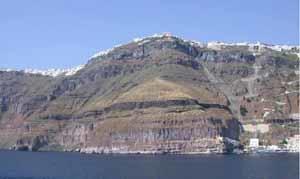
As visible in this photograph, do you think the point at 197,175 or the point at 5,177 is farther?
the point at 197,175

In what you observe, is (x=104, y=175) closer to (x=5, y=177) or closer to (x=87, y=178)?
(x=87, y=178)

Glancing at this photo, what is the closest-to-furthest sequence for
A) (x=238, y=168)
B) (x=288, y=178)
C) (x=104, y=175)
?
(x=288, y=178), (x=104, y=175), (x=238, y=168)

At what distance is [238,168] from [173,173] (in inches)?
1023

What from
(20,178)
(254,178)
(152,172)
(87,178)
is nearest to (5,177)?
(20,178)

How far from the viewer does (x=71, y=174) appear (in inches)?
6245

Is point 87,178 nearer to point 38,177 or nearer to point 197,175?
point 38,177

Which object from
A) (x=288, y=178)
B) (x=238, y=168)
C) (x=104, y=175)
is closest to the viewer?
(x=288, y=178)

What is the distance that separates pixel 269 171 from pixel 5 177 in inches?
2377

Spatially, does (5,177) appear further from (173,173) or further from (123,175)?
(173,173)

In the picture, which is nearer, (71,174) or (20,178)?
(20,178)

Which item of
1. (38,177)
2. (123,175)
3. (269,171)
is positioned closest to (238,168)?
(269,171)

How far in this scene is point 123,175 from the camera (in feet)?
506

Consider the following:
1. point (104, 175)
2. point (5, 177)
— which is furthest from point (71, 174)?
point (5, 177)

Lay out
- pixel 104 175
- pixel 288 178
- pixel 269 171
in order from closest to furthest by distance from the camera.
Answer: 1. pixel 288 178
2. pixel 104 175
3. pixel 269 171
